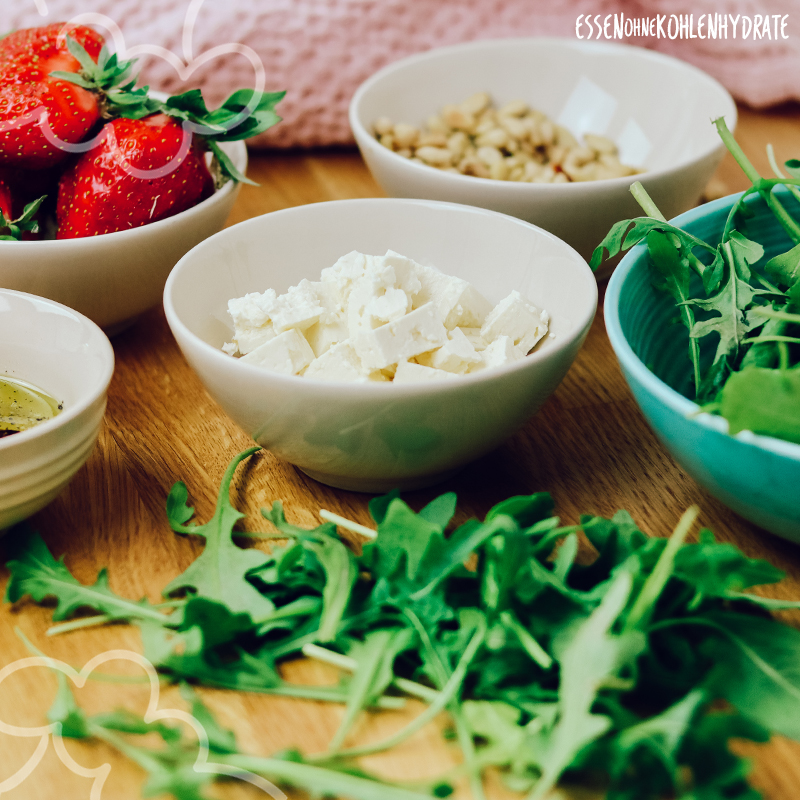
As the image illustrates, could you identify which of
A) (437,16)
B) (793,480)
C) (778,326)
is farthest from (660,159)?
(793,480)

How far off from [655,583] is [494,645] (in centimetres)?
Result: 9

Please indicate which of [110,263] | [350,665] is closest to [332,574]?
[350,665]

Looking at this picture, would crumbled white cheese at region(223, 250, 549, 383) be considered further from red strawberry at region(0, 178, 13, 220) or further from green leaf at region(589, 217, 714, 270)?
red strawberry at region(0, 178, 13, 220)

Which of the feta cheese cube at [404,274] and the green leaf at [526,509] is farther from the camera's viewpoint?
the feta cheese cube at [404,274]

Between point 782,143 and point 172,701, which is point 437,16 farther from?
point 172,701

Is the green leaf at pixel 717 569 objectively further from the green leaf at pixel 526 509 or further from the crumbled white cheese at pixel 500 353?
the crumbled white cheese at pixel 500 353

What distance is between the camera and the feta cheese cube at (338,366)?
581 mm

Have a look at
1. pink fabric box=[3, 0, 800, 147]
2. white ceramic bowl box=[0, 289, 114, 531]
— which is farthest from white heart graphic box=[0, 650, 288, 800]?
pink fabric box=[3, 0, 800, 147]

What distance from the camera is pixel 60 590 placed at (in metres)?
0.52

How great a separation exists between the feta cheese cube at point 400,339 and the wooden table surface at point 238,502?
0.11 m

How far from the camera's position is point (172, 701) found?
1.53 feet

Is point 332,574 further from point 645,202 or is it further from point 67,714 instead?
point 645,202

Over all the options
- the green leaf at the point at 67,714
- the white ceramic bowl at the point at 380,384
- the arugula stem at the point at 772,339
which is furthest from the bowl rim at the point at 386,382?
the green leaf at the point at 67,714

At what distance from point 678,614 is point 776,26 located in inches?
43.2
